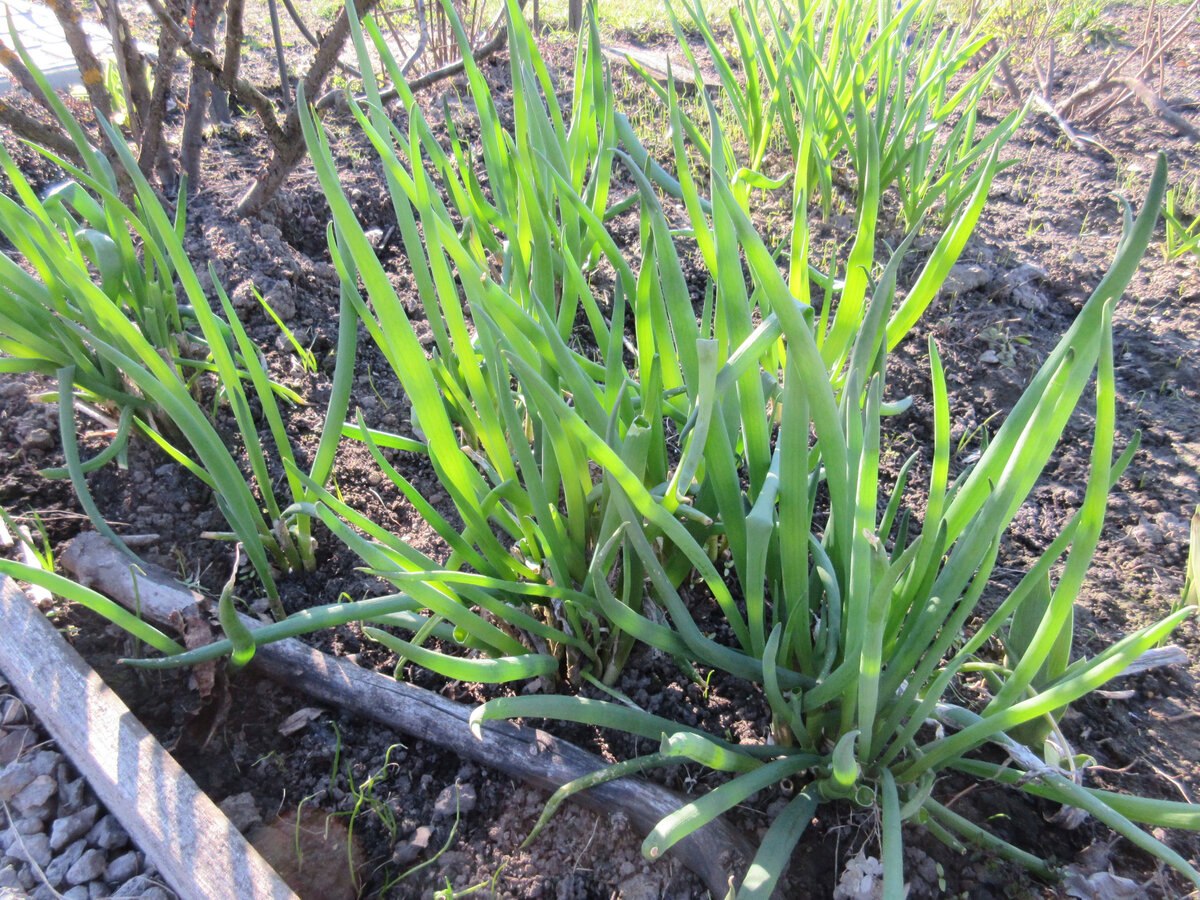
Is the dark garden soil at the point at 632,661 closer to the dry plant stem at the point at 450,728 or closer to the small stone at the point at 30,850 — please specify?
the dry plant stem at the point at 450,728

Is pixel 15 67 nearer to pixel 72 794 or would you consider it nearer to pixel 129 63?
pixel 129 63

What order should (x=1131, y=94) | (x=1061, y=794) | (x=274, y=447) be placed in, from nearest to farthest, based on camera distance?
(x=1061, y=794) < (x=274, y=447) < (x=1131, y=94)

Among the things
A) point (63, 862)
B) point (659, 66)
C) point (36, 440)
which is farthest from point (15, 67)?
point (659, 66)

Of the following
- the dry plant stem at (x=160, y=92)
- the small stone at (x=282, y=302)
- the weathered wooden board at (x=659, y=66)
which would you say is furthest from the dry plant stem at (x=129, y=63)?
the weathered wooden board at (x=659, y=66)

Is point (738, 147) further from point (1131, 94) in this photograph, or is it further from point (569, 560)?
point (569, 560)

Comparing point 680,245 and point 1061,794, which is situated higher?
point 680,245

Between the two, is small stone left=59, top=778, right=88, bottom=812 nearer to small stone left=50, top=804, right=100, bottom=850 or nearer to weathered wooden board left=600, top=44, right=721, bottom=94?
small stone left=50, top=804, right=100, bottom=850

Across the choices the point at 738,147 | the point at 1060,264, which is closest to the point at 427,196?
the point at 1060,264
